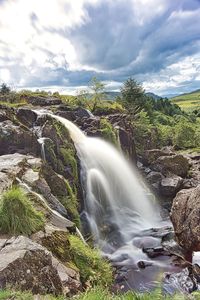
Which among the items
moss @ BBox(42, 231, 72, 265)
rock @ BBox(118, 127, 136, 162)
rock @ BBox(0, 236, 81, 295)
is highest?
rock @ BBox(0, 236, 81, 295)

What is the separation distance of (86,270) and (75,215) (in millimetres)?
7571

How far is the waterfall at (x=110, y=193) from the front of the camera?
963 inches

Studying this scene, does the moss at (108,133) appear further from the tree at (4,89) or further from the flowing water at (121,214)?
the tree at (4,89)

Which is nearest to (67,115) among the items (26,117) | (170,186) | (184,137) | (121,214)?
(26,117)

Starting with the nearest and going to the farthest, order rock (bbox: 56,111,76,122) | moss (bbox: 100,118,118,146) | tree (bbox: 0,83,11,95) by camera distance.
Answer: moss (bbox: 100,118,118,146)
rock (bbox: 56,111,76,122)
tree (bbox: 0,83,11,95)

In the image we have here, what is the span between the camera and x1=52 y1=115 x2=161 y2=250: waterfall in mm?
24453

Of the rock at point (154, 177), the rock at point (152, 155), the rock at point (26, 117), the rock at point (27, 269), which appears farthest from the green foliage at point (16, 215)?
the rock at point (152, 155)

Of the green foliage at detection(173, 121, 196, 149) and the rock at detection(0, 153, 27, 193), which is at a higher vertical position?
the rock at detection(0, 153, 27, 193)

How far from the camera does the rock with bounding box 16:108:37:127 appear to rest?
29.2m

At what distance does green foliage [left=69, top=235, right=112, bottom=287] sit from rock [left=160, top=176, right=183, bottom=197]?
917 inches

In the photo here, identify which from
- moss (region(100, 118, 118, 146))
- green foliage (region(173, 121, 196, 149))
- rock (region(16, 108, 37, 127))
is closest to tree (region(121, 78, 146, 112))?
green foliage (region(173, 121, 196, 149))

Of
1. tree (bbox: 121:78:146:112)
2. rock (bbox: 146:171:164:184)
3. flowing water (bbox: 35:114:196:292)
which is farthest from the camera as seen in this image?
tree (bbox: 121:78:146:112)

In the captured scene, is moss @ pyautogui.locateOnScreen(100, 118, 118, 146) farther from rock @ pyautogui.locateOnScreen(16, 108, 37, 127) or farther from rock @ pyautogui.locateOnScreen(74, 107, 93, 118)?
rock @ pyautogui.locateOnScreen(16, 108, 37, 127)

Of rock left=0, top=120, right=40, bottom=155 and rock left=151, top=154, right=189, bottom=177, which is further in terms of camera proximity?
rock left=151, top=154, right=189, bottom=177
